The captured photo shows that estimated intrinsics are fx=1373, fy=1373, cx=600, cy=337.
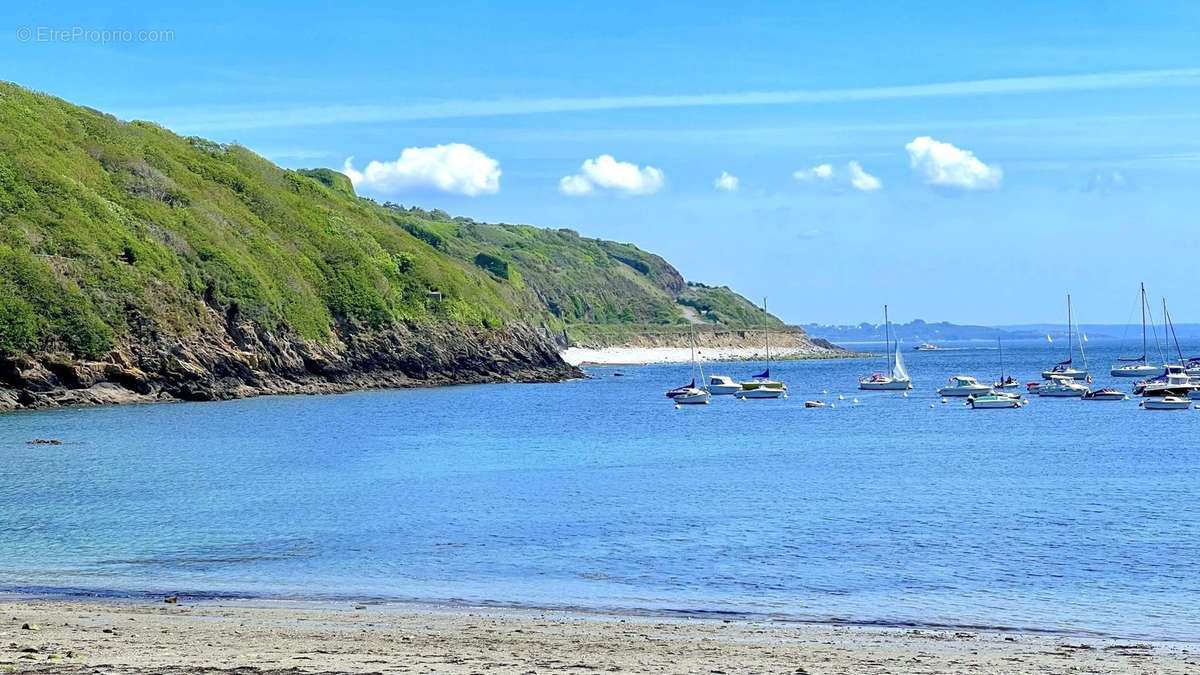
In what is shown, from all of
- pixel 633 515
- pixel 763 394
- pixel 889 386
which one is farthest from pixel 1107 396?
pixel 633 515

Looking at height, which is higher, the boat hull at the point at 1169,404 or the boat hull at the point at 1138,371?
the boat hull at the point at 1138,371

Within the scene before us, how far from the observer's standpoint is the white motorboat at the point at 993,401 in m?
92.9

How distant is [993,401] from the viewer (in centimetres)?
9300

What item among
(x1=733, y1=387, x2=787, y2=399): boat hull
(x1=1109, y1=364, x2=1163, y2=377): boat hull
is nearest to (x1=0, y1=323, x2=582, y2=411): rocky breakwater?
(x1=733, y1=387, x2=787, y2=399): boat hull

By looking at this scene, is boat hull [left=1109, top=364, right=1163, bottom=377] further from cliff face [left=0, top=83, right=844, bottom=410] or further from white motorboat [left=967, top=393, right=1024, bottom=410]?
cliff face [left=0, top=83, right=844, bottom=410]

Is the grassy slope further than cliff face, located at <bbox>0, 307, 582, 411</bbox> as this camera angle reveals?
Yes

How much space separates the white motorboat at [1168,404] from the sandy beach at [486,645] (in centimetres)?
7224

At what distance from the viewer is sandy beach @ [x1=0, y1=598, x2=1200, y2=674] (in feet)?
58.2

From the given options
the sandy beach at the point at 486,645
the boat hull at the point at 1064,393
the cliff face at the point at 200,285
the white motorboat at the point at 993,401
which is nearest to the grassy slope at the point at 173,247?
the cliff face at the point at 200,285

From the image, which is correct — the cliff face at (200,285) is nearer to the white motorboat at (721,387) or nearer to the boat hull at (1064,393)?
the white motorboat at (721,387)

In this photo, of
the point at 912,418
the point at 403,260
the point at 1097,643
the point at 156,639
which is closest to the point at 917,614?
the point at 1097,643

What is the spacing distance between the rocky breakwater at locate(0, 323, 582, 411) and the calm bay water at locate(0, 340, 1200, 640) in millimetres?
8070

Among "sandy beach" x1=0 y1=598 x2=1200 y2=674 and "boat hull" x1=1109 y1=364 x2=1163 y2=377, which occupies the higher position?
"boat hull" x1=1109 y1=364 x2=1163 y2=377

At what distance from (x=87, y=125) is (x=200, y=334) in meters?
39.1
